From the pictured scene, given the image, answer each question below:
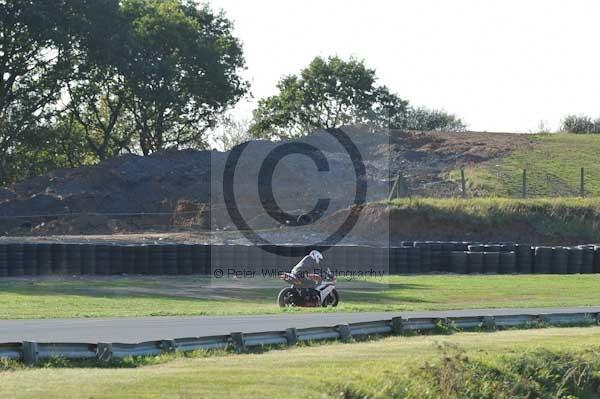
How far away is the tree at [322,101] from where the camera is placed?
82.4 metres

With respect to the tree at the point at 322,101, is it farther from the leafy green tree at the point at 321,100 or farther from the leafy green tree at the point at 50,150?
the leafy green tree at the point at 50,150

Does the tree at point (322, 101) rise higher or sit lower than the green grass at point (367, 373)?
higher

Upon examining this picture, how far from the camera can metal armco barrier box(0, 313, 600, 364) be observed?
14758 mm

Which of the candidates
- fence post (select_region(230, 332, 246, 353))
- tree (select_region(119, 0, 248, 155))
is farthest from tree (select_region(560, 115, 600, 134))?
fence post (select_region(230, 332, 246, 353))

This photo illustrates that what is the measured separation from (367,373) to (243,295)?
18201 millimetres

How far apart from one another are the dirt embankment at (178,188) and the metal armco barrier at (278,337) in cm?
3051

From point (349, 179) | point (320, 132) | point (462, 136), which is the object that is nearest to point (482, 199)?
point (349, 179)

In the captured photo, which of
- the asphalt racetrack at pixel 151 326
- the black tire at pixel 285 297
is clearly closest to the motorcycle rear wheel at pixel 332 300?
the black tire at pixel 285 297

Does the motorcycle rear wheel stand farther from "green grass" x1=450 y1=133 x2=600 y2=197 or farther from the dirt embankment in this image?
"green grass" x1=450 y1=133 x2=600 y2=197

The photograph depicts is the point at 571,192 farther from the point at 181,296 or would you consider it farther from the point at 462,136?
the point at 181,296

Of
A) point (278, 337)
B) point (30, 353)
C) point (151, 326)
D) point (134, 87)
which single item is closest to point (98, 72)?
point (134, 87)

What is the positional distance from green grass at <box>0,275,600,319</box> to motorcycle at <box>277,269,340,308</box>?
1.53 feet

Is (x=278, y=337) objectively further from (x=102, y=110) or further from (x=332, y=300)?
(x=102, y=110)

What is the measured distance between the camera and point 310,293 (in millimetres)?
26375
